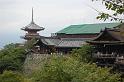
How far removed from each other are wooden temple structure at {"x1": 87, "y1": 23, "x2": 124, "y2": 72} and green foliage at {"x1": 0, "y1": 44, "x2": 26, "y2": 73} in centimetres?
752

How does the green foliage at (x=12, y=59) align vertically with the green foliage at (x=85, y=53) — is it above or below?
below

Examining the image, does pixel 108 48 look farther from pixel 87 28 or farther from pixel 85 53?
pixel 87 28

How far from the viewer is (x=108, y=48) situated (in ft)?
97.9

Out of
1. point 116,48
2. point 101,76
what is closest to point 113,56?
point 116,48

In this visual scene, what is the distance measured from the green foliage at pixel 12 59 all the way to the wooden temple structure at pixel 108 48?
752 cm

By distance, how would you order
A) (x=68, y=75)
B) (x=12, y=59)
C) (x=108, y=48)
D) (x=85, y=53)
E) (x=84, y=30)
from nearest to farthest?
(x=68, y=75), (x=85, y=53), (x=108, y=48), (x=12, y=59), (x=84, y=30)

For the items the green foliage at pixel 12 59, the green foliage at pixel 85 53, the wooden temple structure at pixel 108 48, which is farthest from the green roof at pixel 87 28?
the green foliage at pixel 85 53

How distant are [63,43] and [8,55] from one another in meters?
7.37

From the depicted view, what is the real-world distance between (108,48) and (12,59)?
889cm

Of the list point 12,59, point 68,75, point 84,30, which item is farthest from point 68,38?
point 68,75

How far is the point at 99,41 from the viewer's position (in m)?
29.2

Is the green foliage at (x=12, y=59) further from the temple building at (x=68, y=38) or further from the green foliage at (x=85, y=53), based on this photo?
the green foliage at (x=85, y=53)

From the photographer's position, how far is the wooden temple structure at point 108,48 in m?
27.9

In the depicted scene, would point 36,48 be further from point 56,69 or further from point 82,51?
point 56,69
